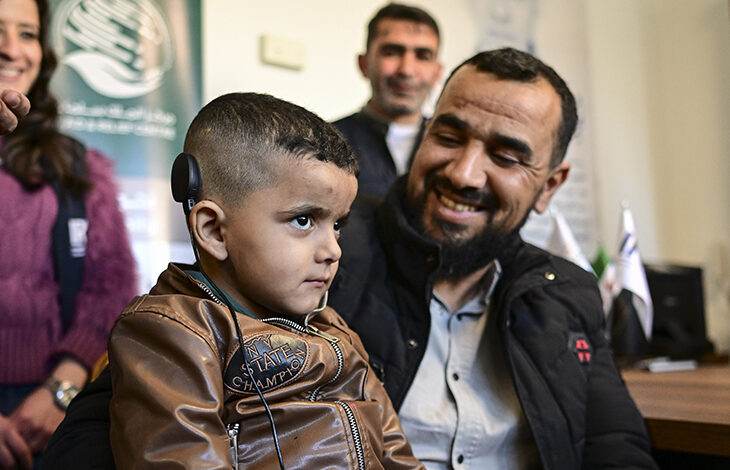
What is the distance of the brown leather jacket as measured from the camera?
0.82 meters

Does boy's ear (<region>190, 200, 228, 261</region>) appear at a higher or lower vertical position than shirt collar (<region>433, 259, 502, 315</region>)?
higher

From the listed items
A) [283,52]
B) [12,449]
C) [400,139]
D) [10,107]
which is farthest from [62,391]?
[283,52]

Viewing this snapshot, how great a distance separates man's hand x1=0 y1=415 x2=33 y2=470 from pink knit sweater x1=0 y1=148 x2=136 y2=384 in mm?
213

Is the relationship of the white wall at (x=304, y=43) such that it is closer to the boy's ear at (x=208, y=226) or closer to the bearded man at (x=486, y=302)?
the bearded man at (x=486, y=302)

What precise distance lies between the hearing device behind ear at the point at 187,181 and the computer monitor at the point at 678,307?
235cm

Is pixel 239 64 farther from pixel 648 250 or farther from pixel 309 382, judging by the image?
pixel 648 250

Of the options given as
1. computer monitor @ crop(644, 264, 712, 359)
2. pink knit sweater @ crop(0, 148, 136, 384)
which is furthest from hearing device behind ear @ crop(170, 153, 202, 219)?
computer monitor @ crop(644, 264, 712, 359)

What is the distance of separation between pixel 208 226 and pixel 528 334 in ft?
2.40

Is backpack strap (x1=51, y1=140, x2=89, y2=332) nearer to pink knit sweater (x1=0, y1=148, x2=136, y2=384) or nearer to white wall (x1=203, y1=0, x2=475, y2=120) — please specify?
pink knit sweater (x1=0, y1=148, x2=136, y2=384)

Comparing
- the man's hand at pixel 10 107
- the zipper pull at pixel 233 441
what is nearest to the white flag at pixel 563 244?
the zipper pull at pixel 233 441

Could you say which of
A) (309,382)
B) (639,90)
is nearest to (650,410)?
(309,382)

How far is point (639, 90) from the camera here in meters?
4.57

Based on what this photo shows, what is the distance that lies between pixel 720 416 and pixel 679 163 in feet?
10.8

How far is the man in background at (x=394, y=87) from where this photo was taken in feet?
9.02
